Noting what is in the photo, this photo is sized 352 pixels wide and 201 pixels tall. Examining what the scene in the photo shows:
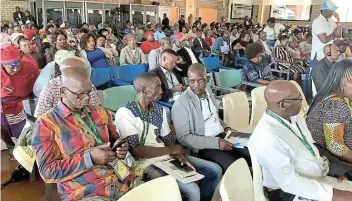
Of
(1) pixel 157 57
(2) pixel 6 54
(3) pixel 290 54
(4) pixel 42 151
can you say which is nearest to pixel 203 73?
(4) pixel 42 151

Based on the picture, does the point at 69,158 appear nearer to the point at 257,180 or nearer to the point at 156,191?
the point at 156,191

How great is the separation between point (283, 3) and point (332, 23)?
10809mm

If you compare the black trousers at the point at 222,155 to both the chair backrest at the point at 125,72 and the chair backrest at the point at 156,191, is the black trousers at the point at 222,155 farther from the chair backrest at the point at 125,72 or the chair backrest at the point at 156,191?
the chair backrest at the point at 125,72

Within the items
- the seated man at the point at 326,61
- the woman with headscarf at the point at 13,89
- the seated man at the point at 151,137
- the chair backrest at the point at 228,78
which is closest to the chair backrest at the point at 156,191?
the seated man at the point at 151,137

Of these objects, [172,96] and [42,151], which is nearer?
[42,151]

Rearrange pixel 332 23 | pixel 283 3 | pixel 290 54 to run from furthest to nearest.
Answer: pixel 283 3 < pixel 290 54 < pixel 332 23

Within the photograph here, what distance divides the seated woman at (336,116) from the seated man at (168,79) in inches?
65.6

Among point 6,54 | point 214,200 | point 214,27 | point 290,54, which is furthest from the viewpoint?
point 214,27

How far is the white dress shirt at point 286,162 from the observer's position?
164 cm

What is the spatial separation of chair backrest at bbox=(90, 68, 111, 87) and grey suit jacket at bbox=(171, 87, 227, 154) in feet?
7.13

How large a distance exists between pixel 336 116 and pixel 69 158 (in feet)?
5.01

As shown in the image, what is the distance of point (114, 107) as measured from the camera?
129 inches

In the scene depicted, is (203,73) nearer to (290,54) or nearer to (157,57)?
(157,57)

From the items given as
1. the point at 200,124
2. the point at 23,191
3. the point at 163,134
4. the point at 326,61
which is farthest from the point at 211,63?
the point at 23,191
